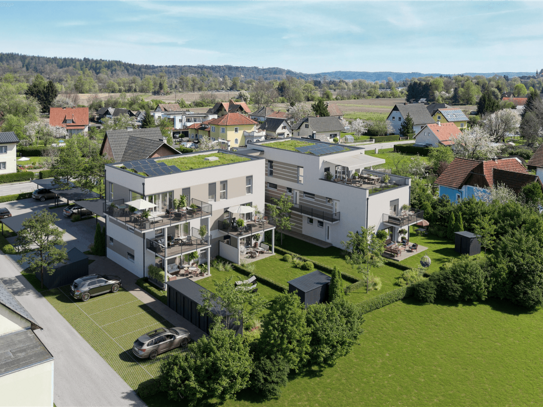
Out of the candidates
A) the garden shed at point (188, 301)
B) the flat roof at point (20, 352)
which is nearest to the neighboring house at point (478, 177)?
the garden shed at point (188, 301)

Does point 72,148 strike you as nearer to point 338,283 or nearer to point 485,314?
point 338,283

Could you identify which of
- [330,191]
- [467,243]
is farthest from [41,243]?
[467,243]

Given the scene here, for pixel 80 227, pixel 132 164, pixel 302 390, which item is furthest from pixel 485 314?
pixel 80 227

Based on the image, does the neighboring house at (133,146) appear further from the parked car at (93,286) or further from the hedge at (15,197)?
the parked car at (93,286)

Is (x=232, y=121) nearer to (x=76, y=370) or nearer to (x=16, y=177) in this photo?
(x=16, y=177)

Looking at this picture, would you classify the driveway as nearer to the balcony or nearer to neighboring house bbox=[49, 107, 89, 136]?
the balcony
